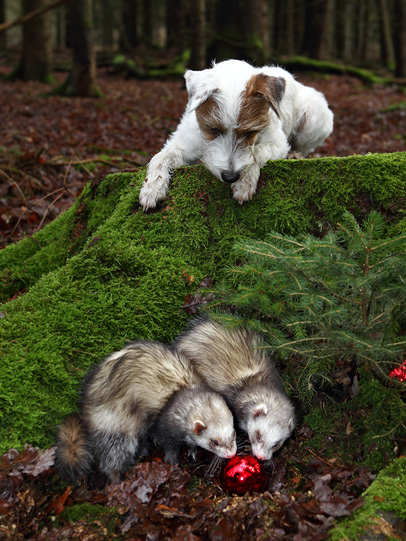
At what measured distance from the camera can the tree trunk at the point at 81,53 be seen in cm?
1581

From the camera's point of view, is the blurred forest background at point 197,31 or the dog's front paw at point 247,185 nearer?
the dog's front paw at point 247,185

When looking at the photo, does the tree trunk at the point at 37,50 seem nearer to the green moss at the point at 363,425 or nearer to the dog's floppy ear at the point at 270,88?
the dog's floppy ear at the point at 270,88

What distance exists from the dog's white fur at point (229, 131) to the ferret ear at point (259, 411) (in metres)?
1.95

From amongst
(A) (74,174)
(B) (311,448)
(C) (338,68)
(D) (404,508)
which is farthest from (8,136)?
(C) (338,68)

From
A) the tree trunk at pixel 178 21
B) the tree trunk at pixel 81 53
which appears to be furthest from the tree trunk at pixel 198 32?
the tree trunk at pixel 178 21

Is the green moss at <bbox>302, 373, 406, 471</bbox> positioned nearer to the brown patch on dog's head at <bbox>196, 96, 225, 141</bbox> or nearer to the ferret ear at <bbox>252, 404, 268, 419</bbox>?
the ferret ear at <bbox>252, 404, 268, 419</bbox>

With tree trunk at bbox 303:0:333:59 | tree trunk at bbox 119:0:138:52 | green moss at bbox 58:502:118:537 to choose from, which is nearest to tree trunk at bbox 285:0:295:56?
tree trunk at bbox 303:0:333:59

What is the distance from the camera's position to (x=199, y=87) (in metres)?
4.65

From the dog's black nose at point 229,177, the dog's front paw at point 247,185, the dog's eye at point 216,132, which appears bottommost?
the dog's front paw at point 247,185

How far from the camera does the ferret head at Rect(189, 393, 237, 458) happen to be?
3971 millimetres

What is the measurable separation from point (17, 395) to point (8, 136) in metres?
8.84

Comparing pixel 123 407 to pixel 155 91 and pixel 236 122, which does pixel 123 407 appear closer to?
pixel 236 122

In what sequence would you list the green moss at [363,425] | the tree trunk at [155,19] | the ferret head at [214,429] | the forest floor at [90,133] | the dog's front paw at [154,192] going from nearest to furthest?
the green moss at [363,425], the ferret head at [214,429], the dog's front paw at [154,192], the forest floor at [90,133], the tree trunk at [155,19]

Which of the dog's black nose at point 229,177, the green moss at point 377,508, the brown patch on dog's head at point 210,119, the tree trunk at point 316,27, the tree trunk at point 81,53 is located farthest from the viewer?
the tree trunk at point 316,27
